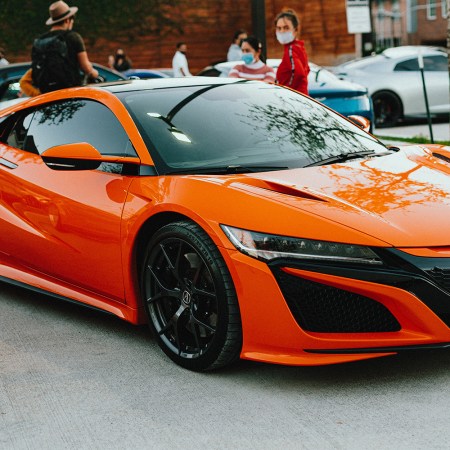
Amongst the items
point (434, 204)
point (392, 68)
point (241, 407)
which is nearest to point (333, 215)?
point (434, 204)

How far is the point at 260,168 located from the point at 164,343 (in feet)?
3.17

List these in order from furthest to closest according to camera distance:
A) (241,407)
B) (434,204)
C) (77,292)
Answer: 1. (77,292)
2. (434,204)
3. (241,407)

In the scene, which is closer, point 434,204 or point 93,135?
point 434,204

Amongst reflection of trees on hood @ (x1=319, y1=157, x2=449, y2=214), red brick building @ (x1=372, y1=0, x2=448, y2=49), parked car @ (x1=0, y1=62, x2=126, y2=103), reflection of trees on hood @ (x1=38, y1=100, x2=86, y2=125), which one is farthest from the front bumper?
red brick building @ (x1=372, y1=0, x2=448, y2=49)

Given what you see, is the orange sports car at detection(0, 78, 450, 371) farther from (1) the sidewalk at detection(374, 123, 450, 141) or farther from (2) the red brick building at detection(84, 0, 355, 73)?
(2) the red brick building at detection(84, 0, 355, 73)

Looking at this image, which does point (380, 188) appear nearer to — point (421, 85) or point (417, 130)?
point (417, 130)

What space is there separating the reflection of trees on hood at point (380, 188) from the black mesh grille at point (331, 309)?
0.43 metres

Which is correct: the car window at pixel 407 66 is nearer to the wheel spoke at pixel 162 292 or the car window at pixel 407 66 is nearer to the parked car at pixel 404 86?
the parked car at pixel 404 86

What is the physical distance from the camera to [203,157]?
4891mm

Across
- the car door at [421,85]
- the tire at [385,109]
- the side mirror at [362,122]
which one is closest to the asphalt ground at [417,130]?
Answer: the tire at [385,109]

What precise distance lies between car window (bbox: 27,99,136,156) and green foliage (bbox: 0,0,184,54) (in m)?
24.9

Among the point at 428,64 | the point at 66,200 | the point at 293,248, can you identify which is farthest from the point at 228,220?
the point at 428,64

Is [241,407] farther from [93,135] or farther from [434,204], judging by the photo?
[93,135]

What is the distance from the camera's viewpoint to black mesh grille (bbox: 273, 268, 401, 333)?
3938 millimetres
